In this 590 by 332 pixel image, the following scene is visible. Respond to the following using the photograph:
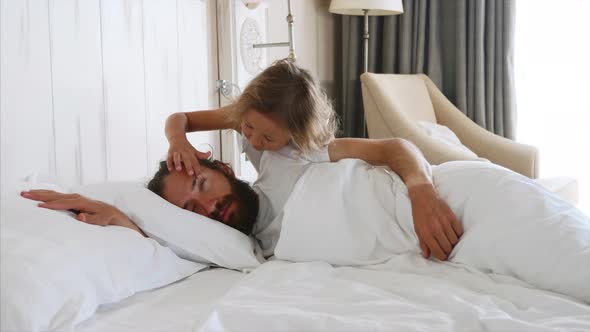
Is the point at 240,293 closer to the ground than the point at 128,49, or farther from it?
closer to the ground

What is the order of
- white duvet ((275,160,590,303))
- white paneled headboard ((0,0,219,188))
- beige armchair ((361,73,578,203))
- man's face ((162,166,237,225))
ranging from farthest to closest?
1. beige armchair ((361,73,578,203))
2. white paneled headboard ((0,0,219,188))
3. man's face ((162,166,237,225))
4. white duvet ((275,160,590,303))

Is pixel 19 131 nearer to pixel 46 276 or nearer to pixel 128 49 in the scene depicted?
pixel 128 49

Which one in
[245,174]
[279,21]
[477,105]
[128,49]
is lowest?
[245,174]

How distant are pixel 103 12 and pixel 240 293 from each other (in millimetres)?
1110

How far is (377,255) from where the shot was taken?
3.93 ft

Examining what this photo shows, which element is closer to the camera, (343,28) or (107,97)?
(107,97)

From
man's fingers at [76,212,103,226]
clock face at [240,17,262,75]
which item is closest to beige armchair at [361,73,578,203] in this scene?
clock face at [240,17,262,75]

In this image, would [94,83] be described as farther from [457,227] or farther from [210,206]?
[457,227]

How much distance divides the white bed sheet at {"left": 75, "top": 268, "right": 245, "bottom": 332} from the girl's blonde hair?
0.36 meters

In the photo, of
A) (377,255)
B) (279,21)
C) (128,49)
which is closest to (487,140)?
(279,21)

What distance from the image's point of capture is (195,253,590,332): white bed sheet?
84 cm

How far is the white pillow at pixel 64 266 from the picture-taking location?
866mm

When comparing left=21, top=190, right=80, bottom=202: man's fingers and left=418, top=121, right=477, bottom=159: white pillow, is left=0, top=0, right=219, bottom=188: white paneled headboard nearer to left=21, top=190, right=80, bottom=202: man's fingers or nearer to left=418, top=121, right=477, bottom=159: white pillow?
left=21, top=190, right=80, bottom=202: man's fingers

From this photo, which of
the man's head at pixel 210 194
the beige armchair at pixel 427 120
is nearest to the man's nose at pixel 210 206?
the man's head at pixel 210 194
